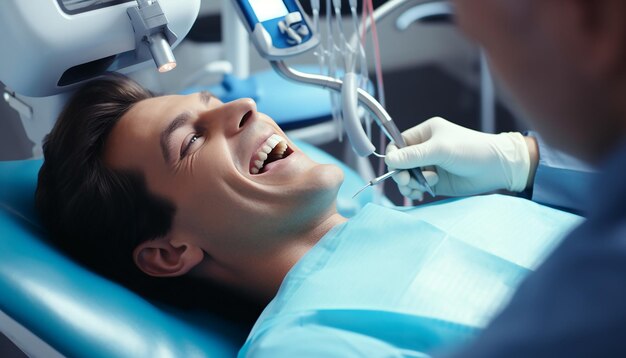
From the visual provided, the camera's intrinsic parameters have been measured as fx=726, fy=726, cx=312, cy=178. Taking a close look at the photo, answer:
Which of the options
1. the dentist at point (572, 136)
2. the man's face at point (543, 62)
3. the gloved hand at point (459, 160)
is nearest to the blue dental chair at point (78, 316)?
the gloved hand at point (459, 160)

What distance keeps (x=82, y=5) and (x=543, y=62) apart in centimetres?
95

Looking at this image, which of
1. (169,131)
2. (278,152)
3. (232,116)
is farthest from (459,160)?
(169,131)

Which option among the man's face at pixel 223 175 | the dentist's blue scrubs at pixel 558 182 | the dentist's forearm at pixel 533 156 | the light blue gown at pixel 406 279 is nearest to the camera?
the light blue gown at pixel 406 279

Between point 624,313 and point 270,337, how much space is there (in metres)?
0.68

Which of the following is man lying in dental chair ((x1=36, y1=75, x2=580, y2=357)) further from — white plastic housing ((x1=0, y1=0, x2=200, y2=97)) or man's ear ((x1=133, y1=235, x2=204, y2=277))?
white plastic housing ((x1=0, y1=0, x2=200, y2=97))

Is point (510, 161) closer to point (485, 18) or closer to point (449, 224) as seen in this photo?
point (449, 224)

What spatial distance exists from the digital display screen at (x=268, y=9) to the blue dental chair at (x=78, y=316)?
63 centimetres

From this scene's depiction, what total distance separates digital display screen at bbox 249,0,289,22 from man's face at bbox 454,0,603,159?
99 centimetres

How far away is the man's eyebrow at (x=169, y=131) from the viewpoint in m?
1.39

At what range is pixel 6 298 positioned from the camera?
1249 millimetres

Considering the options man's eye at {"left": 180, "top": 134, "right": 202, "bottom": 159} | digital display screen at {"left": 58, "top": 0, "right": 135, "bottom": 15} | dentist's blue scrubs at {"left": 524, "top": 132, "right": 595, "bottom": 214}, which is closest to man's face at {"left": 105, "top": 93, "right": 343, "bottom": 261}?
man's eye at {"left": 180, "top": 134, "right": 202, "bottom": 159}

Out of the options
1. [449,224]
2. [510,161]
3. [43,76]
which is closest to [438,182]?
[510,161]

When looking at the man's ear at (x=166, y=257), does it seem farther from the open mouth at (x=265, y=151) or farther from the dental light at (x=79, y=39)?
the dental light at (x=79, y=39)

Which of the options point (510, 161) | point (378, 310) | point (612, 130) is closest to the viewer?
point (612, 130)
